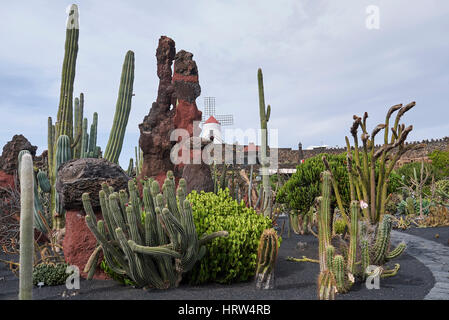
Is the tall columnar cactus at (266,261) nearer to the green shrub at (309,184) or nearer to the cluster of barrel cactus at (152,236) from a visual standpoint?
the cluster of barrel cactus at (152,236)

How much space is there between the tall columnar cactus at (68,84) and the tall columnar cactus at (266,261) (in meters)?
5.57

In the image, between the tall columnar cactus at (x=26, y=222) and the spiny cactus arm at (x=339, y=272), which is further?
the spiny cactus arm at (x=339, y=272)

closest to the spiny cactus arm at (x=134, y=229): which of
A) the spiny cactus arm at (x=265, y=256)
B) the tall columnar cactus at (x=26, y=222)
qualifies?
the tall columnar cactus at (x=26, y=222)

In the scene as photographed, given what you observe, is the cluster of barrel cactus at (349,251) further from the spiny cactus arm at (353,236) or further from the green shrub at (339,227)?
the green shrub at (339,227)

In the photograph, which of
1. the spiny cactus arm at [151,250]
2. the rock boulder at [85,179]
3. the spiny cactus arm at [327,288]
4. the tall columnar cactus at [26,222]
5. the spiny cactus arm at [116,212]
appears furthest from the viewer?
the rock boulder at [85,179]

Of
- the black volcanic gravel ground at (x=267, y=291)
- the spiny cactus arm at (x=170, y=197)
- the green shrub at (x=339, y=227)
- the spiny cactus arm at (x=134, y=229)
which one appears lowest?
the black volcanic gravel ground at (x=267, y=291)

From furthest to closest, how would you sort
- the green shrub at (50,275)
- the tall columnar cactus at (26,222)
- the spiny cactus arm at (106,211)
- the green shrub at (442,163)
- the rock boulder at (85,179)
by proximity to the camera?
the green shrub at (442,163)
the rock boulder at (85,179)
the green shrub at (50,275)
the spiny cactus arm at (106,211)
the tall columnar cactus at (26,222)

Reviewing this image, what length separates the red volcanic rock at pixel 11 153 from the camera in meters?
9.96

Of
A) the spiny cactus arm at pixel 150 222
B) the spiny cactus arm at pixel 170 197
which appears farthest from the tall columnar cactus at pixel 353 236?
the spiny cactus arm at pixel 150 222

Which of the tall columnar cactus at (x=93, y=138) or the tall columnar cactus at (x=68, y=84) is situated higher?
the tall columnar cactus at (x=68, y=84)

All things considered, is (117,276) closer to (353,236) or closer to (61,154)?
(353,236)

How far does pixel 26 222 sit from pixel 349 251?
11.7 ft

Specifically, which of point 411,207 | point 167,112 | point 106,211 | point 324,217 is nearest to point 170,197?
point 106,211

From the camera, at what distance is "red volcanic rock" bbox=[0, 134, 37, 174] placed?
996 cm
